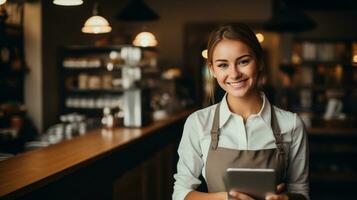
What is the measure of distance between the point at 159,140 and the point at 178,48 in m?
5.16

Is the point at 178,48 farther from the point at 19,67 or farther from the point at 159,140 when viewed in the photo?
the point at 159,140

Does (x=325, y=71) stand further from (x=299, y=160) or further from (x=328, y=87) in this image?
(x=299, y=160)

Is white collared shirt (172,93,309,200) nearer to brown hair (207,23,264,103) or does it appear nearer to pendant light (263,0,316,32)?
brown hair (207,23,264,103)

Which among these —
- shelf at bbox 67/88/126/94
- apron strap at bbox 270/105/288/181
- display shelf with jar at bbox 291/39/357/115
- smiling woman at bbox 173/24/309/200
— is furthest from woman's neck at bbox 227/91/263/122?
display shelf with jar at bbox 291/39/357/115

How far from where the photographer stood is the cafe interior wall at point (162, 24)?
25.2 feet

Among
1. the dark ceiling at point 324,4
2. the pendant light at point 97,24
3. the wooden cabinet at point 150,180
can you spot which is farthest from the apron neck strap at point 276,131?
the dark ceiling at point 324,4

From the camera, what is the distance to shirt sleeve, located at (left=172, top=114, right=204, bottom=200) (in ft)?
6.69

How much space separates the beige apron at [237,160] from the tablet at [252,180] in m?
0.14

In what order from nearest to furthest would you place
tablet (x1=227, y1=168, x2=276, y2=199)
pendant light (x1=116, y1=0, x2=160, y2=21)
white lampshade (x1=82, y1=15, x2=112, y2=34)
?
1. tablet (x1=227, y1=168, x2=276, y2=199)
2. white lampshade (x1=82, y1=15, x2=112, y2=34)
3. pendant light (x1=116, y1=0, x2=160, y2=21)

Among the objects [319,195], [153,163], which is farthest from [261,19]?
[153,163]

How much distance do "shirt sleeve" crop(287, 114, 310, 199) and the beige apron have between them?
0.13 ft

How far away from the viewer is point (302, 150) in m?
2.01

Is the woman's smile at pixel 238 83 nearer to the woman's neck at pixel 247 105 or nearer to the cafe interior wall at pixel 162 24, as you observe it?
the woman's neck at pixel 247 105

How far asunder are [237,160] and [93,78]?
6.68 metres
